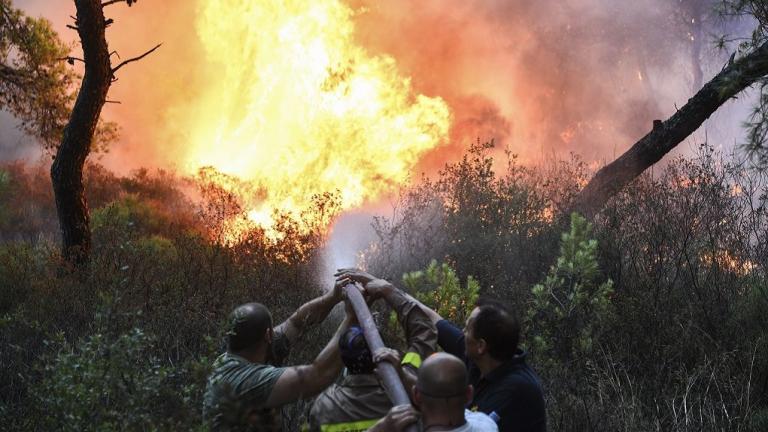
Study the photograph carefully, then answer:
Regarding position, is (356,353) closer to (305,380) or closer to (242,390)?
(305,380)

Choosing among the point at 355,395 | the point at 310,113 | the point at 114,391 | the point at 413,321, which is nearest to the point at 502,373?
the point at 413,321

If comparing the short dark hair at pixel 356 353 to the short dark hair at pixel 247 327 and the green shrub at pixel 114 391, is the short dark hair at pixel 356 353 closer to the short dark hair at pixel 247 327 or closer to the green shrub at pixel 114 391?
the short dark hair at pixel 247 327

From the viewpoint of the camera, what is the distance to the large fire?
11.5 m

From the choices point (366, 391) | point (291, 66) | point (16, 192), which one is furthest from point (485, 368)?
point (16, 192)

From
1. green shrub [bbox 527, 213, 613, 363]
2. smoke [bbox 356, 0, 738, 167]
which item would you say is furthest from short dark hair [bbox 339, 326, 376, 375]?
smoke [bbox 356, 0, 738, 167]

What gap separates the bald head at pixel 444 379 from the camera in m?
2.47

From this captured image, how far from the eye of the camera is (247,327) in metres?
3.44

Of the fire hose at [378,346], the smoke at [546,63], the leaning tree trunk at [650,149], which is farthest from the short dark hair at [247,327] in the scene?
the smoke at [546,63]

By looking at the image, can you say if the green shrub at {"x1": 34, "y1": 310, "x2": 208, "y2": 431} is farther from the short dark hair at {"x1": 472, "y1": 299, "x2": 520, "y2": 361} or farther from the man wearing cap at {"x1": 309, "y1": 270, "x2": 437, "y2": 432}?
the short dark hair at {"x1": 472, "y1": 299, "x2": 520, "y2": 361}

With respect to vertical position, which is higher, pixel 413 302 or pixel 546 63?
pixel 546 63

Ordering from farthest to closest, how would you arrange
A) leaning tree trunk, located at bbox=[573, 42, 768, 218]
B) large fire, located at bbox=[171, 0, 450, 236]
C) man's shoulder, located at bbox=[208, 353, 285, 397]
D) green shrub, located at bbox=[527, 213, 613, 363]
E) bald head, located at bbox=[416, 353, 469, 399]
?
large fire, located at bbox=[171, 0, 450, 236] → leaning tree trunk, located at bbox=[573, 42, 768, 218] → green shrub, located at bbox=[527, 213, 613, 363] → man's shoulder, located at bbox=[208, 353, 285, 397] → bald head, located at bbox=[416, 353, 469, 399]

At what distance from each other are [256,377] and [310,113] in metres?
9.18

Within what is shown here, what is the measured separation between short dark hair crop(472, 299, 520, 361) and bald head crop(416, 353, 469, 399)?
0.80m

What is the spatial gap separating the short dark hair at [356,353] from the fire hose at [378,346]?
4 cm
